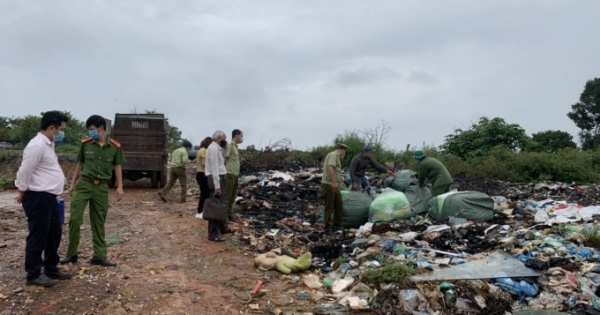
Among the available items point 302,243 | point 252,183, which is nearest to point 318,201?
point 252,183

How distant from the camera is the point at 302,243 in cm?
680

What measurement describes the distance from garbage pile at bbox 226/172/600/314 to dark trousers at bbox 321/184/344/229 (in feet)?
0.93

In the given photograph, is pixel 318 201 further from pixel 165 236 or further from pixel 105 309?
pixel 105 309

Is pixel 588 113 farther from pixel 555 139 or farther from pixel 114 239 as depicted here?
pixel 114 239

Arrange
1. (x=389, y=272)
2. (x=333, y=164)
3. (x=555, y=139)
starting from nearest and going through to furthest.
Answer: (x=389, y=272) → (x=333, y=164) → (x=555, y=139)

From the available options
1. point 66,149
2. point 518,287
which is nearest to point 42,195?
point 518,287

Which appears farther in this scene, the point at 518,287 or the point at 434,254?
the point at 434,254

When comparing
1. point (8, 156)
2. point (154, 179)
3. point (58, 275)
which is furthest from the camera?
point (8, 156)

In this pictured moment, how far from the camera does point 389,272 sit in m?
4.73

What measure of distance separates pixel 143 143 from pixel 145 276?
7.80 meters

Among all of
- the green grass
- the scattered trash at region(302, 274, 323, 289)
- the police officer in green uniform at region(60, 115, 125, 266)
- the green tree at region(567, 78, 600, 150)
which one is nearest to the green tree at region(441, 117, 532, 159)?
the green tree at region(567, 78, 600, 150)

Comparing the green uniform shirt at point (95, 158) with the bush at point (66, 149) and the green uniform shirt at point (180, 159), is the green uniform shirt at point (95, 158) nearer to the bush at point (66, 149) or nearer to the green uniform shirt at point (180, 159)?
the green uniform shirt at point (180, 159)

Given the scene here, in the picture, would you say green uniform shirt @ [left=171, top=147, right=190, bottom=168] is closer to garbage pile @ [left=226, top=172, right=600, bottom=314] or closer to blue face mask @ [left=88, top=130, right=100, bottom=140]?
garbage pile @ [left=226, top=172, right=600, bottom=314]

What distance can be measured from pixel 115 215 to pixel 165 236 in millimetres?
2056
